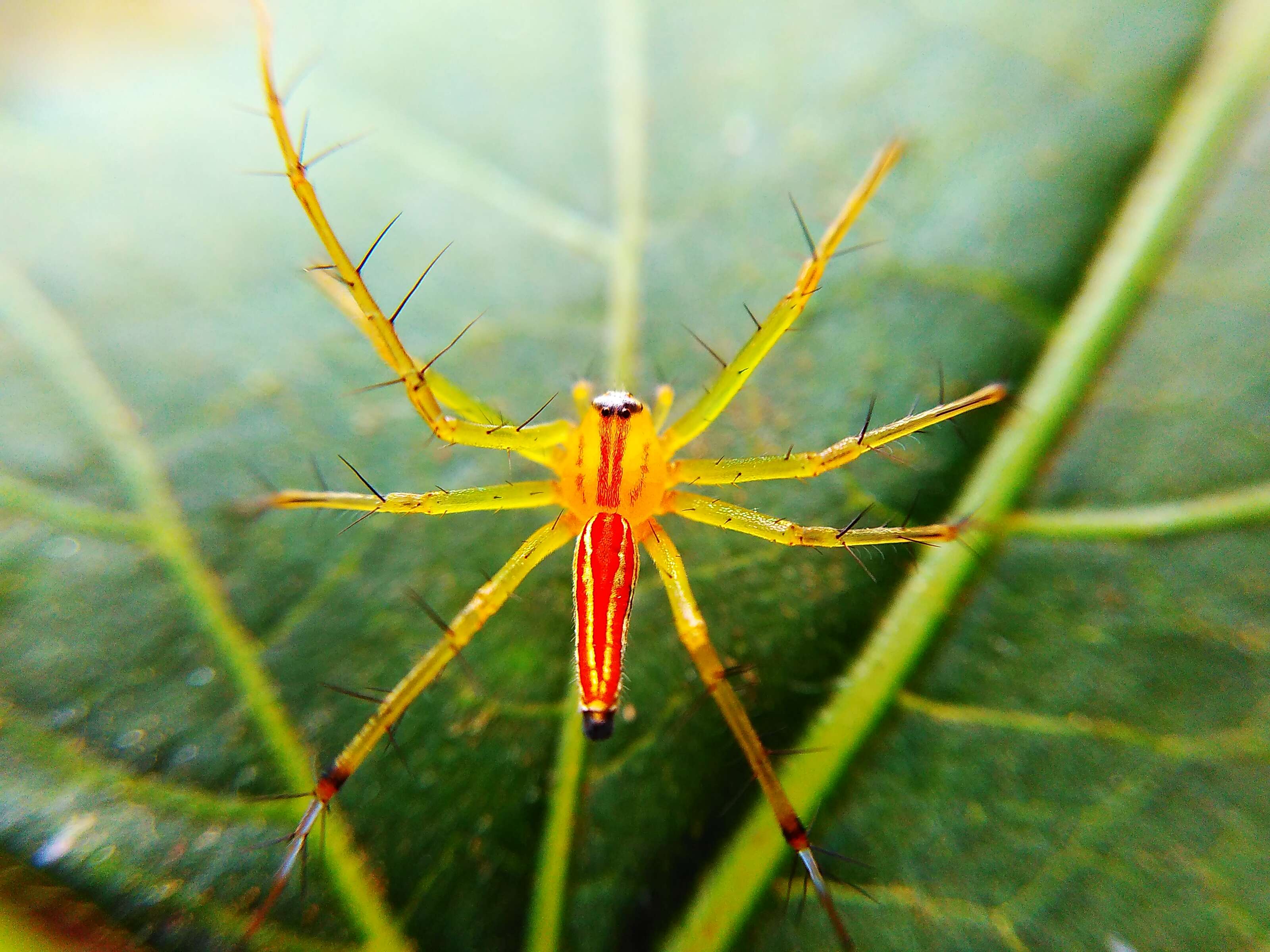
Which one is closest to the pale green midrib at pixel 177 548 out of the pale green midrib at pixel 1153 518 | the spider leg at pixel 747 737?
the spider leg at pixel 747 737

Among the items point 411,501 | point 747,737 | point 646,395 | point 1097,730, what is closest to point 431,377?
point 411,501

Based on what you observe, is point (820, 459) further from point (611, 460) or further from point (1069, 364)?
point (1069, 364)

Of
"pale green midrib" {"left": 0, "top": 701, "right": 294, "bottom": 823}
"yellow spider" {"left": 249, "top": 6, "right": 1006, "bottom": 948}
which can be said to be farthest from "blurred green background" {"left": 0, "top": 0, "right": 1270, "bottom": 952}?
"yellow spider" {"left": 249, "top": 6, "right": 1006, "bottom": 948}

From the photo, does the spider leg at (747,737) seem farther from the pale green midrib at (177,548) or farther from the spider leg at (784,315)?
the pale green midrib at (177,548)

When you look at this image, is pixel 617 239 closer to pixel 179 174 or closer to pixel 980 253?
pixel 980 253

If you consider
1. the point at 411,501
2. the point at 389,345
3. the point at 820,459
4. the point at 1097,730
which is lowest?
the point at 1097,730

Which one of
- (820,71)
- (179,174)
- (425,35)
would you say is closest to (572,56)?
(425,35)

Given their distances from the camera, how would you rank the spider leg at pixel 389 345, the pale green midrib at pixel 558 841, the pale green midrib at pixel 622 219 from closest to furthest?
the spider leg at pixel 389 345
the pale green midrib at pixel 558 841
the pale green midrib at pixel 622 219
